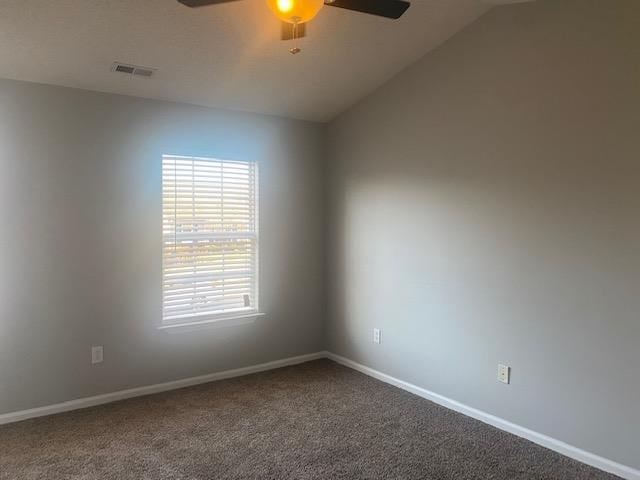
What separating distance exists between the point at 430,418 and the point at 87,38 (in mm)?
3305

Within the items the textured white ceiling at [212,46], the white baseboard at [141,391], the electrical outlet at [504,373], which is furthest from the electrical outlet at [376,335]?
the textured white ceiling at [212,46]

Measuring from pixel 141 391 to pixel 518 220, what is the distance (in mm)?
3036

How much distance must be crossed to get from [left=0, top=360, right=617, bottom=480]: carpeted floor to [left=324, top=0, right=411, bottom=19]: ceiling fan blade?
2360mm

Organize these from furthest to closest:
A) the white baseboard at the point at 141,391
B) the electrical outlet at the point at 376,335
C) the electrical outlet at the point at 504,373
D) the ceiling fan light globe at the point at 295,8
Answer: the electrical outlet at the point at 376,335, the white baseboard at the point at 141,391, the electrical outlet at the point at 504,373, the ceiling fan light globe at the point at 295,8

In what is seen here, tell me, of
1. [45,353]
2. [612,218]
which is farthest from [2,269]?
[612,218]

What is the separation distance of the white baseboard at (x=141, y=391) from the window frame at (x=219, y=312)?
16.9 inches

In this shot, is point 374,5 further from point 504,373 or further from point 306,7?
point 504,373

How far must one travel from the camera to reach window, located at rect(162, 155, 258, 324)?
3781mm

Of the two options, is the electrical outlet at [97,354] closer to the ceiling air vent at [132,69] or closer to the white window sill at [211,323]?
the white window sill at [211,323]

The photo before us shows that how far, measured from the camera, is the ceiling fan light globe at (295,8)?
1.82 m

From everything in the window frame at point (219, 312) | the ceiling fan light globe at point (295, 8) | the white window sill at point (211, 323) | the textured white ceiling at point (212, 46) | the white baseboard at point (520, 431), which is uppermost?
the textured white ceiling at point (212, 46)

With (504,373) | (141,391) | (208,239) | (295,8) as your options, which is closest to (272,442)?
(141,391)

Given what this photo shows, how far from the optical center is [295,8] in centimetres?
183

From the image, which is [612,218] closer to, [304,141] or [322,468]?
[322,468]
